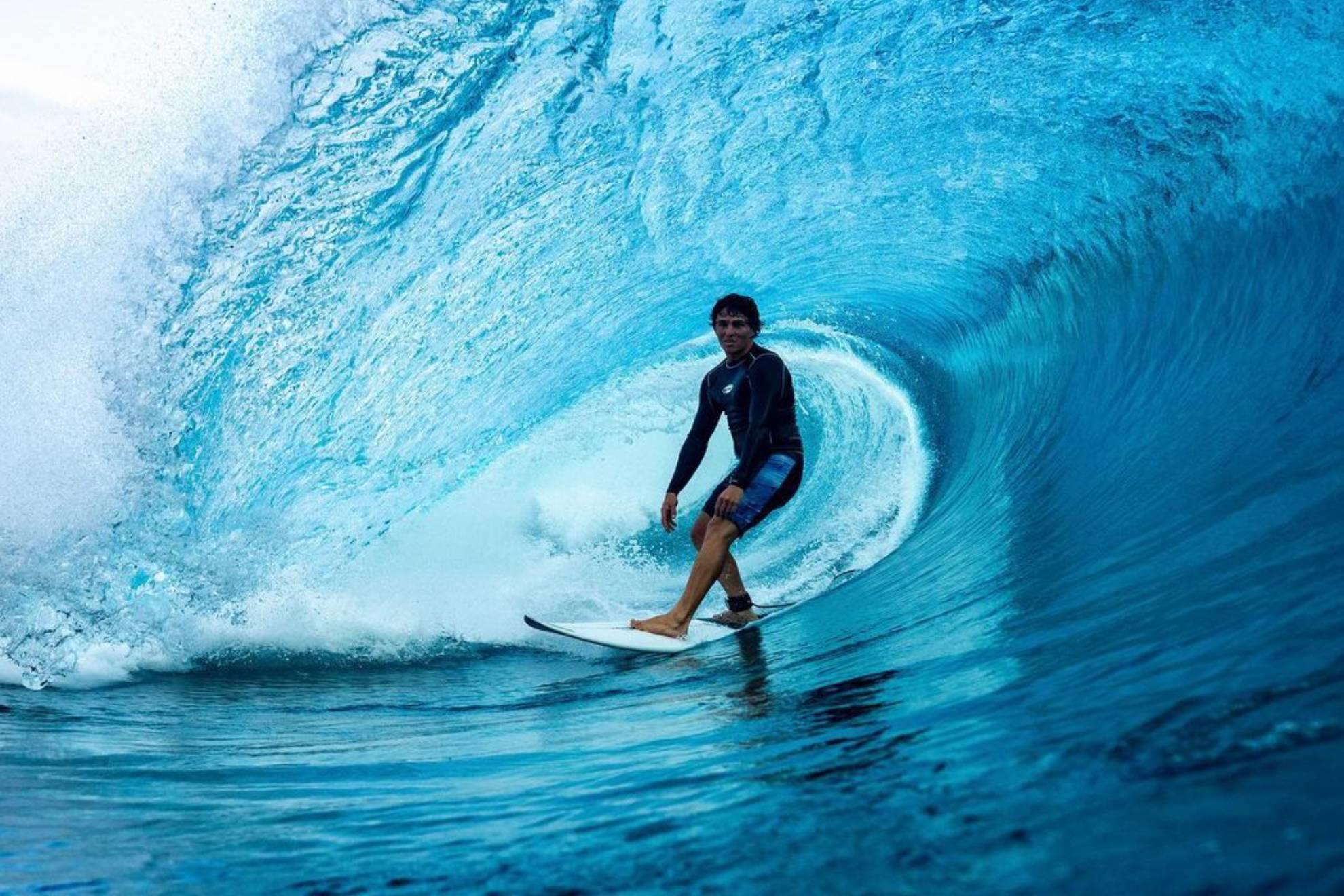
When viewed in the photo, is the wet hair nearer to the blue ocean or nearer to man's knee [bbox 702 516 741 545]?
man's knee [bbox 702 516 741 545]

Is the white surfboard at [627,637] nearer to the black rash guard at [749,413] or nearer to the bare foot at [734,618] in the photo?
the bare foot at [734,618]

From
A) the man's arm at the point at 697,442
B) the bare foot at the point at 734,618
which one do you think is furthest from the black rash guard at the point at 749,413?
the bare foot at the point at 734,618

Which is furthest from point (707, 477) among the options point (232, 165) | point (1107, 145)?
point (232, 165)

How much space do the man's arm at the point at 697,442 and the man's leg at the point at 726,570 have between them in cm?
21

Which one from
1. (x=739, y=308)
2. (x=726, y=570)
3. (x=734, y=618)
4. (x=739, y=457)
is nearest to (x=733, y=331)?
(x=739, y=308)

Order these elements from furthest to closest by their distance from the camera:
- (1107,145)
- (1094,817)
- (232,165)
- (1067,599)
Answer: (1107,145) → (232,165) → (1067,599) → (1094,817)

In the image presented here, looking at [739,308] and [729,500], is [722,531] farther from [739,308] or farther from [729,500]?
[739,308]

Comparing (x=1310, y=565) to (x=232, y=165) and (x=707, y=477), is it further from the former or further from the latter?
(x=707, y=477)

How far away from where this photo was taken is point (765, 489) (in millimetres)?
5094

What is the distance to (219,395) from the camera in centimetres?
589

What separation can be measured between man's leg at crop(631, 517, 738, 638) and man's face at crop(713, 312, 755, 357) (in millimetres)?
759

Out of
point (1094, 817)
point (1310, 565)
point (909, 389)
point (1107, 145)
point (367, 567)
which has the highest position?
point (1107, 145)

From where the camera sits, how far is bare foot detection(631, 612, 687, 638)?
189 inches

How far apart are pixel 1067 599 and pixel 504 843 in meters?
2.06
